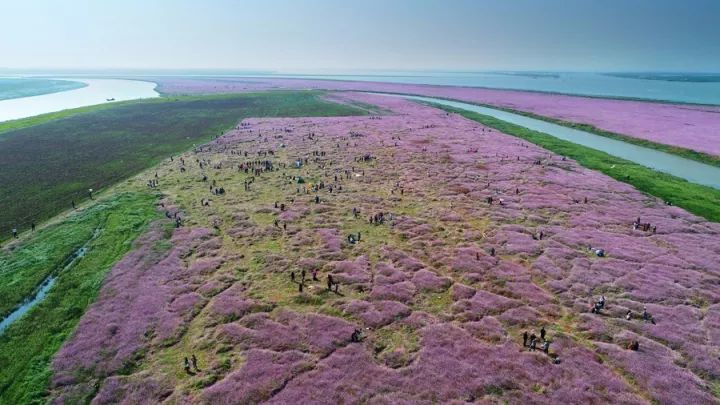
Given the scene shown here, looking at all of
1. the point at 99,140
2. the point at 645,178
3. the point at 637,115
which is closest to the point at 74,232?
the point at 99,140

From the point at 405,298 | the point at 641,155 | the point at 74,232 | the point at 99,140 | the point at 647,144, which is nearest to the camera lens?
the point at 405,298

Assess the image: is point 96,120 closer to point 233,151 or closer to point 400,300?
point 233,151

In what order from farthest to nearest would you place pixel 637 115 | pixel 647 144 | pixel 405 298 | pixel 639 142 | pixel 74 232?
1. pixel 637 115
2. pixel 639 142
3. pixel 647 144
4. pixel 74 232
5. pixel 405 298

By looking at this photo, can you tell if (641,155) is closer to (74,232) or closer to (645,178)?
(645,178)

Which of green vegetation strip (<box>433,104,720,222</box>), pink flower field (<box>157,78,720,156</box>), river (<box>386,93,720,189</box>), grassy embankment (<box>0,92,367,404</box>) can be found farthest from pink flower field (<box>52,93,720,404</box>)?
pink flower field (<box>157,78,720,156</box>)

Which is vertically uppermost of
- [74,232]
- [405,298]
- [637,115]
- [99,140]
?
[637,115]

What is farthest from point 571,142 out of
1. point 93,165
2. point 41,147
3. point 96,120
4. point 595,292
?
point 96,120

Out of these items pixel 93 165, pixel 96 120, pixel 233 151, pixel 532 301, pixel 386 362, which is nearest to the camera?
pixel 386 362
